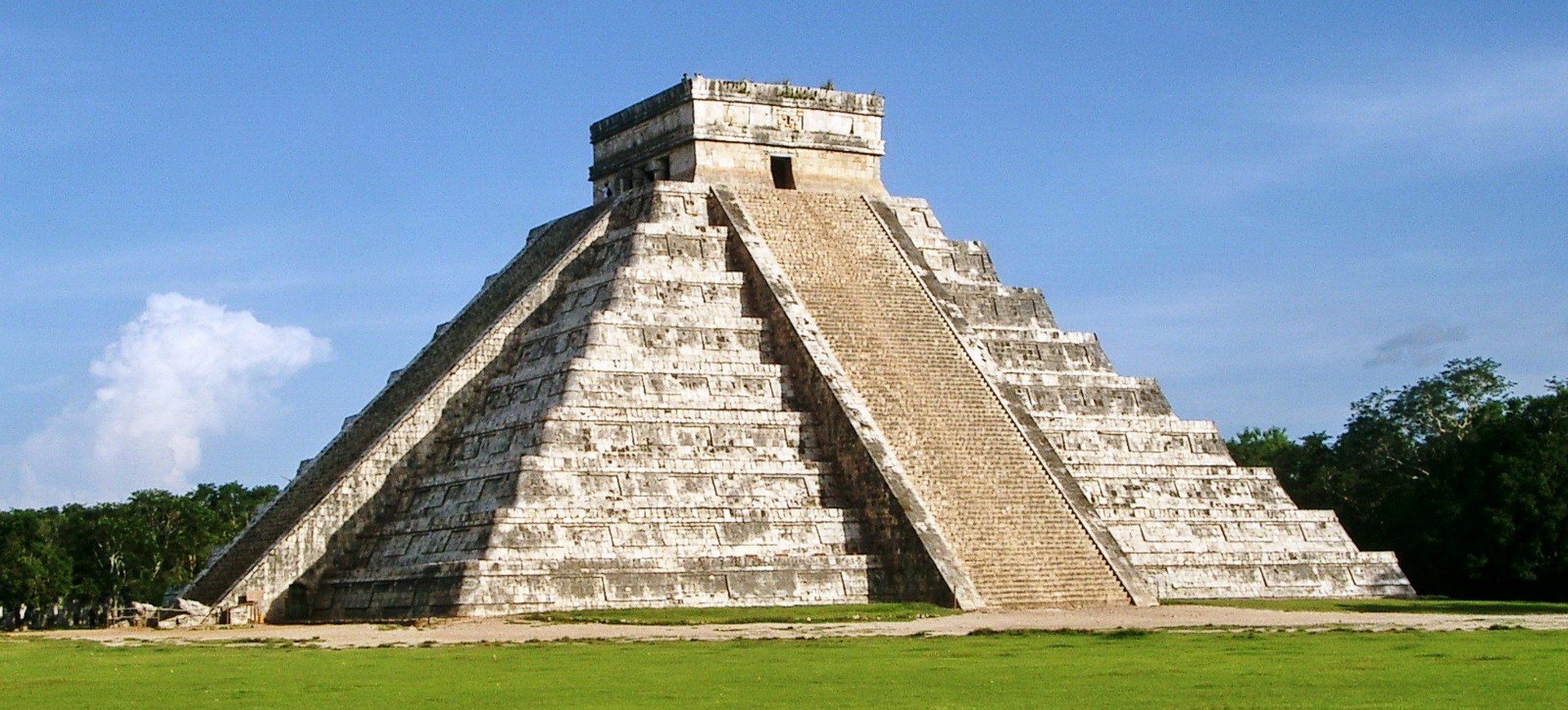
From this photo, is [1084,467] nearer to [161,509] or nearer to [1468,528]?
[1468,528]

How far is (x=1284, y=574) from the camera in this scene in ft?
119

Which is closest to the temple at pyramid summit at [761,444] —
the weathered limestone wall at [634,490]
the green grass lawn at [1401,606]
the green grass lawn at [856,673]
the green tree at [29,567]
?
the weathered limestone wall at [634,490]

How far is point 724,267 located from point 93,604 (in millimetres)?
27813

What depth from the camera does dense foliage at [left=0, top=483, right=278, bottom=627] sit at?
5178cm

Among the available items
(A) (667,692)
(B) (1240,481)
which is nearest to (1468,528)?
(B) (1240,481)

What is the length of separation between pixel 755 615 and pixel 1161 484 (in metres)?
10.3

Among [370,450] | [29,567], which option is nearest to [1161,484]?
[370,450]

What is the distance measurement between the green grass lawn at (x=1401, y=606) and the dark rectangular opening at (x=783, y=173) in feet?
39.3

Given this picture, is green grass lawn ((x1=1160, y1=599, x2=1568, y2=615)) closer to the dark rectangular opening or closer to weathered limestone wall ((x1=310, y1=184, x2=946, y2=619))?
weathered limestone wall ((x1=310, y1=184, x2=946, y2=619))

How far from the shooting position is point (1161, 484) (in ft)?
→ 122

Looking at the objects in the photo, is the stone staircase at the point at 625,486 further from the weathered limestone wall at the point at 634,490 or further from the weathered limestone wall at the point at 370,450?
the weathered limestone wall at the point at 370,450

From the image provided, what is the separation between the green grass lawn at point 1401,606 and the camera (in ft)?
106

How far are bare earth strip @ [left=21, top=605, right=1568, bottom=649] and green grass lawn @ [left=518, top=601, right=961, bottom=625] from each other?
0.38 m

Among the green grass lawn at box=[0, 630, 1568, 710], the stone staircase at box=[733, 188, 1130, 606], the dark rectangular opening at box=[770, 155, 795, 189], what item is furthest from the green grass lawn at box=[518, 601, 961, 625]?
the dark rectangular opening at box=[770, 155, 795, 189]
